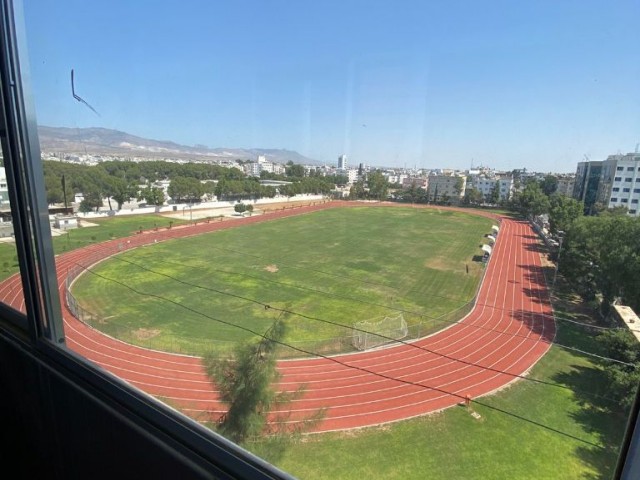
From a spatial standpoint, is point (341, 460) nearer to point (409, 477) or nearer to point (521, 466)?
point (409, 477)

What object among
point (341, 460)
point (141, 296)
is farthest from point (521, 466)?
point (141, 296)

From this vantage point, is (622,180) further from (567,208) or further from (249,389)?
(249,389)

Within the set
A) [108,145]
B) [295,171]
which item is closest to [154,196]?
[295,171]

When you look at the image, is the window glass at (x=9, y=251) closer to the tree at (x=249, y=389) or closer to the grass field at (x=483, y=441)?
the tree at (x=249, y=389)

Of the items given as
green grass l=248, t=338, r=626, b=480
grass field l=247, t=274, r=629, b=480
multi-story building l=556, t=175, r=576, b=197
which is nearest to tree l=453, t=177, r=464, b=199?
grass field l=247, t=274, r=629, b=480

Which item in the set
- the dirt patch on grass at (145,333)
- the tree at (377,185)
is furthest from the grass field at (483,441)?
the tree at (377,185)

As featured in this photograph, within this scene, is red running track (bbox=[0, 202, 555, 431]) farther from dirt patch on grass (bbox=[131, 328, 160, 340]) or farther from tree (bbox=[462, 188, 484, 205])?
tree (bbox=[462, 188, 484, 205])
